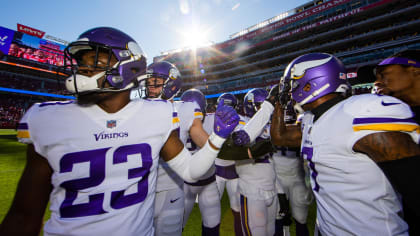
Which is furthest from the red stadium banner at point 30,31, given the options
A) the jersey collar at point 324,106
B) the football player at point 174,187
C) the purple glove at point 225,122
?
the jersey collar at point 324,106

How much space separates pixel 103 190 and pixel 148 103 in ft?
2.32

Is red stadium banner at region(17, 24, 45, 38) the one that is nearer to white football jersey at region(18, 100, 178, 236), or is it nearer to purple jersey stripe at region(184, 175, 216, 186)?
purple jersey stripe at region(184, 175, 216, 186)

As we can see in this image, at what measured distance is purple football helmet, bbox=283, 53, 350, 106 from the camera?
185 centimetres

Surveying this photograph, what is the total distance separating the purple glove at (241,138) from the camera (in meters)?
2.33

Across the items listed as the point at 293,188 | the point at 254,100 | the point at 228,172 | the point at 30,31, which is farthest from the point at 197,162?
the point at 30,31

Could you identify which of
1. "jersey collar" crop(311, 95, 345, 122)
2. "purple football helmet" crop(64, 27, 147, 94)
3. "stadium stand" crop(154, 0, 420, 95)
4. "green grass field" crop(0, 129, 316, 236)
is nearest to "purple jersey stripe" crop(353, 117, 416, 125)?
"jersey collar" crop(311, 95, 345, 122)

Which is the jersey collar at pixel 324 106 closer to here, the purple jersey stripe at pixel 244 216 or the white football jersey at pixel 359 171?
the white football jersey at pixel 359 171

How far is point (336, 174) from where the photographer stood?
1.48 meters

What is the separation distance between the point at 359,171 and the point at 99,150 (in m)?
1.82

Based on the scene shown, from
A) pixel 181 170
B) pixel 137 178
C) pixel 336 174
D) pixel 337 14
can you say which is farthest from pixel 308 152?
pixel 337 14

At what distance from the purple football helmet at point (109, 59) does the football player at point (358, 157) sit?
1.66 metres

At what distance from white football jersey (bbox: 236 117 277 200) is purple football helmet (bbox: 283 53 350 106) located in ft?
4.32

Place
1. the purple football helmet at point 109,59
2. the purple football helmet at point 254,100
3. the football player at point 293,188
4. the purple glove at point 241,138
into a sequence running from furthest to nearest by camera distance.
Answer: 1. the purple football helmet at point 254,100
2. the football player at point 293,188
3. the purple glove at point 241,138
4. the purple football helmet at point 109,59

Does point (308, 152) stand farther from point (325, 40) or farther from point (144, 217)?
point (325, 40)
